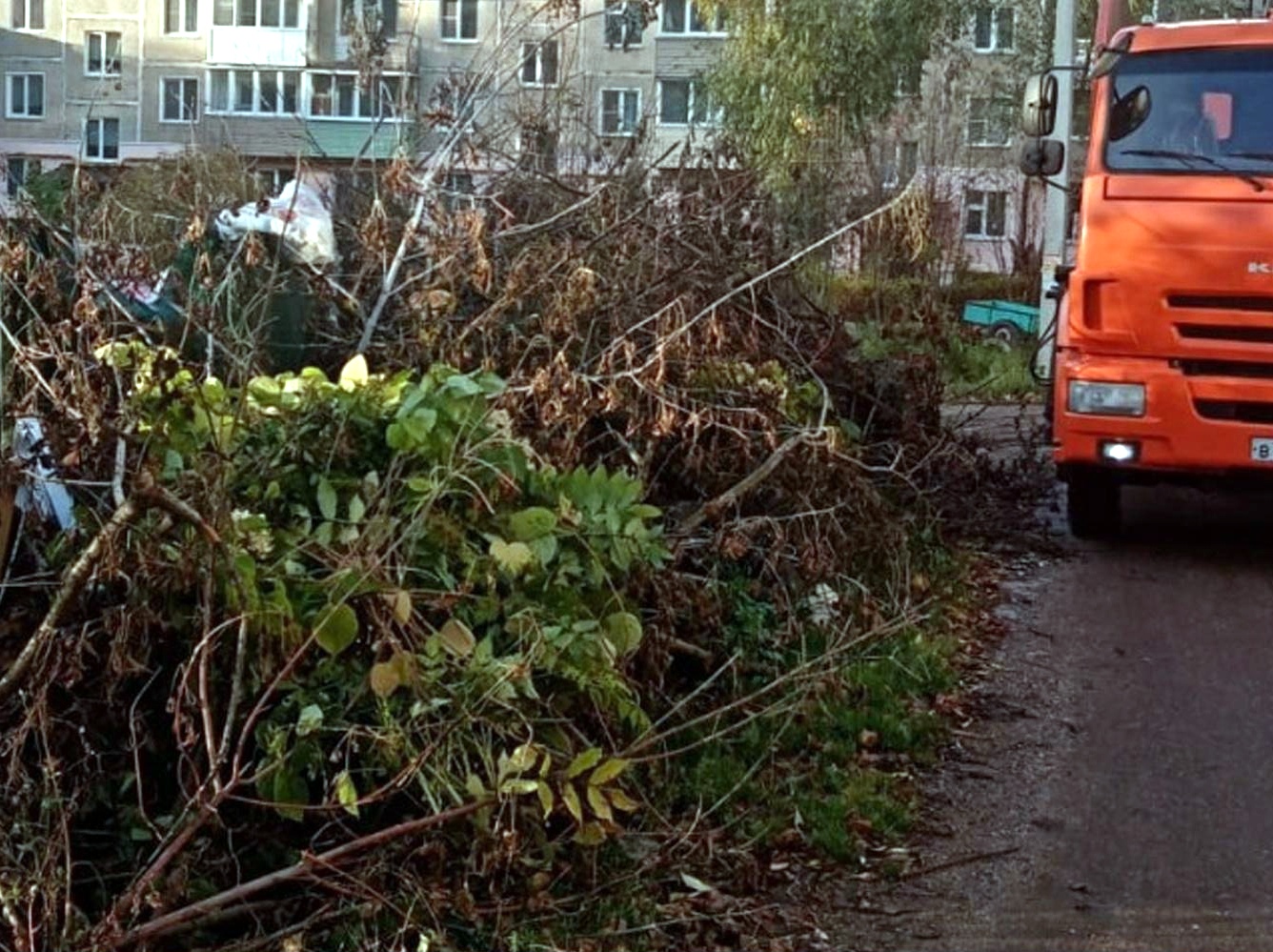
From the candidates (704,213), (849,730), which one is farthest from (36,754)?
(704,213)

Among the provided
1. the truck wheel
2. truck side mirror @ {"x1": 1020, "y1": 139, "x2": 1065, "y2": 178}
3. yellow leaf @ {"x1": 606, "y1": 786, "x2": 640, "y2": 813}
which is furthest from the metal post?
yellow leaf @ {"x1": 606, "y1": 786, "x2": 640, "y2": 813}

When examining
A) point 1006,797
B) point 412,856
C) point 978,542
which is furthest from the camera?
point 978,542

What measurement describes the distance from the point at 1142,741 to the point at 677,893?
8.31ft

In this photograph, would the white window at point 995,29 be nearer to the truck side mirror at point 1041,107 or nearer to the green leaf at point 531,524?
the truck side mirror at point 1041,107

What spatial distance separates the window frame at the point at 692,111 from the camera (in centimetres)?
1154

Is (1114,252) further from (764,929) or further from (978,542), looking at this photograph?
(764,929)

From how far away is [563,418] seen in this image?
679 cm

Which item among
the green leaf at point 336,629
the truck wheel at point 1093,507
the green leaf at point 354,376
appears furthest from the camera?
the truck wheel at point 1093,507

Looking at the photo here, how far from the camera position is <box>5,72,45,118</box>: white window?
185ft

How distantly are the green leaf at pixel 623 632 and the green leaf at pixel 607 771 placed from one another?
24.9 inches

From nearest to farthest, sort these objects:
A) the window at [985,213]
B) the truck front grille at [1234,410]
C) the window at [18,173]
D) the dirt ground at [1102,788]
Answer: the dirt ground at [1102,788]
the window at [18,173]
the truck front grille at [1234,410]
the window at [985,213]

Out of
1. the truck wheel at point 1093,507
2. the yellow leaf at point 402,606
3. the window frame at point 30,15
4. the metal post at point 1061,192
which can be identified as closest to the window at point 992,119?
the metal post at point 1061,192

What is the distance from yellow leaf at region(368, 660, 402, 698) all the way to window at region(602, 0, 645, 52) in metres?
5.10

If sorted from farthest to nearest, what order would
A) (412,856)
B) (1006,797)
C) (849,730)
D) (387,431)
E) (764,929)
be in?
(849,730)
(1006,797)
(387,431)
(764,929)
(412,856)
